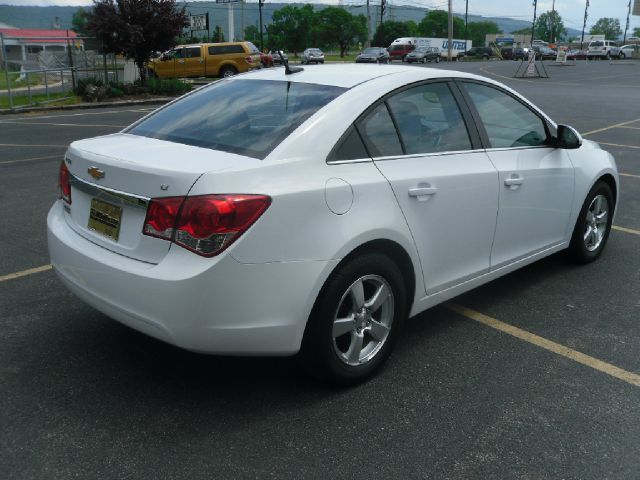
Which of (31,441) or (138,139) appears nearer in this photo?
(31,441)

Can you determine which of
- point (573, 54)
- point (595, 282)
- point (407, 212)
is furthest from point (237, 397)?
point (573, 54)

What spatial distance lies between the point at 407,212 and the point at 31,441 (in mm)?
2051

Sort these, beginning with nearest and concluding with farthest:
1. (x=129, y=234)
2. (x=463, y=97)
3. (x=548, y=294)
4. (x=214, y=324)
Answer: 1. (x=214, y=324)
2. (x=129, y=234)
3. (x=463, y=97)
4. (x=548, y=294)

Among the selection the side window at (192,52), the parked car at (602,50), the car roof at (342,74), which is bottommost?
the car roof at (342,74)

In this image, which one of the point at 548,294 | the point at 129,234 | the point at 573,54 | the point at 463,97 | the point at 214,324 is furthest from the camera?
the point at 573,54

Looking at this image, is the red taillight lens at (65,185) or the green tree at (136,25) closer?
the red taillight lens at (65,185)

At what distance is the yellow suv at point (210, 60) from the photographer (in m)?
31.6

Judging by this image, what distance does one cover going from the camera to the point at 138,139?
3535 millimetres

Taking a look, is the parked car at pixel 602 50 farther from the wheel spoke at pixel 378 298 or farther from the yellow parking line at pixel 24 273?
the wheel spoke at pixel 378 298

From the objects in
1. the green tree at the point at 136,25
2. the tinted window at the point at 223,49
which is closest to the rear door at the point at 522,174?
the green tree at the point at 136,25

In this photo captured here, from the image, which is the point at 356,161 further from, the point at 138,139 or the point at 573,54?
the point at 573,54

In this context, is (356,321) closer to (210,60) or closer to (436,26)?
(210,60)

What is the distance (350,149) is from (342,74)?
735mm

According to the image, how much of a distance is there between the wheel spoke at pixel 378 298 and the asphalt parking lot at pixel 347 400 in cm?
41
